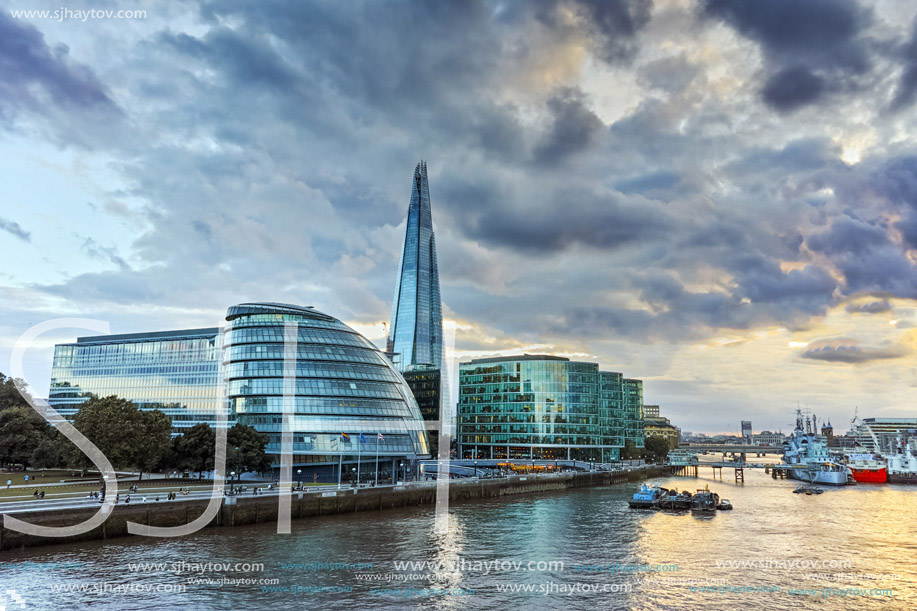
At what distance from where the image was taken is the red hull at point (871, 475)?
504ft

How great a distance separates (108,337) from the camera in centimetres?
14438

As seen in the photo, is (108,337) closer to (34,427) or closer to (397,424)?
(34,427)

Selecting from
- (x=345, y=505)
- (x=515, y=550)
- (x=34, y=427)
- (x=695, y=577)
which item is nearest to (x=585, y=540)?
(x=515, y=550)

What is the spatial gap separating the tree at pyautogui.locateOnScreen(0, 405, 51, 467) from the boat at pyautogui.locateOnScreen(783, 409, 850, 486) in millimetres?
160595

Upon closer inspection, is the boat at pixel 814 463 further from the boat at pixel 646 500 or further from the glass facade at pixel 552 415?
Answer: the boat at pixel 646 500

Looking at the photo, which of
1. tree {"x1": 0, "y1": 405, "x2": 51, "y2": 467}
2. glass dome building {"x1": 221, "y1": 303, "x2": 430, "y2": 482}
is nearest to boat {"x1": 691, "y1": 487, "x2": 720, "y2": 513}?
glass dome building {"x1": 221, "y1": 303, "x2": 430, "y2": 482}

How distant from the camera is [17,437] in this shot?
277ft

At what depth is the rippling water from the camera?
36156 millimetres

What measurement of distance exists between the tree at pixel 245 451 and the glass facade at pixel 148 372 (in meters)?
37.6

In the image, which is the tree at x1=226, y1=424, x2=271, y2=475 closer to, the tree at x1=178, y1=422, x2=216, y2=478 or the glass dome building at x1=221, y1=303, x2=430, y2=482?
the tree at x1=178, y1=422, x2=216, y2=478

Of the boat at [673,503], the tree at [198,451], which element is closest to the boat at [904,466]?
the boat at [673,503]

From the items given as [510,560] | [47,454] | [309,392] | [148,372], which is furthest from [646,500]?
[148,372]

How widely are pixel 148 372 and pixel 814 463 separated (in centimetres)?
16337

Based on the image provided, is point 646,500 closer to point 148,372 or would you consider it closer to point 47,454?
point 47,454
